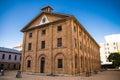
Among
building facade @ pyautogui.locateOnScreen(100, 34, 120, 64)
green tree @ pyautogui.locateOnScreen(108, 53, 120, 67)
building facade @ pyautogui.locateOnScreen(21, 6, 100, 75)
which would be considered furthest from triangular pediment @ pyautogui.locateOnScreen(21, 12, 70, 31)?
building facade @ pyautogui.locateOnScreen(100, 34, 120, 64)

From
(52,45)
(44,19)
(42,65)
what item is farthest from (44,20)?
(42,65)

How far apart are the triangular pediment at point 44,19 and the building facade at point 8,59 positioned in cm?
1605

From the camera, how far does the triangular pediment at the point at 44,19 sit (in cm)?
2352

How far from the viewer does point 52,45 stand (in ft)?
75.0

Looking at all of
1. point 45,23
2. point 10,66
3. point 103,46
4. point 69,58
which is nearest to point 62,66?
point 69,58

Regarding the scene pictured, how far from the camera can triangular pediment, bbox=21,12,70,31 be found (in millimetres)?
23520

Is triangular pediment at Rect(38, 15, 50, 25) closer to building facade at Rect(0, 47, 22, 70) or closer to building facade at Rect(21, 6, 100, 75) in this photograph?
building facade at Rect(21, 6, 100, 75)

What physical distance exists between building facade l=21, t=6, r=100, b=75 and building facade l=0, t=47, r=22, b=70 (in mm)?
15834

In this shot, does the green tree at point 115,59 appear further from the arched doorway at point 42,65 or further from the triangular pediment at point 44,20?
the triangular pediment at point 44,20

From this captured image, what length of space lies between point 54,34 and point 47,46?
8.97ft

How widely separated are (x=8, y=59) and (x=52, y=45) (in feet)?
81.4

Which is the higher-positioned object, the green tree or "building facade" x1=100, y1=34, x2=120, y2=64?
"building facade" x1=100, y1=34, x2=120, y2=64

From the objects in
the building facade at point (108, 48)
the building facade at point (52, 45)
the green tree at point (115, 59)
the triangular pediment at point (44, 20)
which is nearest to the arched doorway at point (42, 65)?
the building facade at point (52, 45)

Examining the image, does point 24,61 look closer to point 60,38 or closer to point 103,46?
point 60,38
